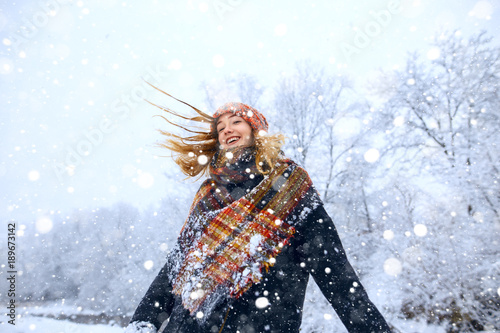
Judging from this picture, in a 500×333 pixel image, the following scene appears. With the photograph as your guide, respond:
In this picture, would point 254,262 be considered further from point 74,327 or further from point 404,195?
point 74,327

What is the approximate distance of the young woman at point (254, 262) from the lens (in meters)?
1.23

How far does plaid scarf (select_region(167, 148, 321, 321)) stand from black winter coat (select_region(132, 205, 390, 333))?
0.15 feet

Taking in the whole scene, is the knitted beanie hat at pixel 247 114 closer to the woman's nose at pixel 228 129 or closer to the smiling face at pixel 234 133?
the smiling face at pixel 234 133

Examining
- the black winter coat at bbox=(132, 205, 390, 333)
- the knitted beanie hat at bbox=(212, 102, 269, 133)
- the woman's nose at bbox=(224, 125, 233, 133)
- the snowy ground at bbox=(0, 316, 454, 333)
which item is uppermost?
the knitted beanie hat at bbox=(212, 102, 269, 133)

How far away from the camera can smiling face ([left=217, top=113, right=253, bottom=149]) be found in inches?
75.6

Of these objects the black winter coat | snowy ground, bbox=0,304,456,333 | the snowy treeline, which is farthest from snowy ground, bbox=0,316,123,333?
the black winter coat

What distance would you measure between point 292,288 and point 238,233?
→ 416mm

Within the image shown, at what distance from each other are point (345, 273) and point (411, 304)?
7.03 meters

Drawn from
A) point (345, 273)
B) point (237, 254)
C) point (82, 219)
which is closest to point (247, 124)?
point (237, 254)

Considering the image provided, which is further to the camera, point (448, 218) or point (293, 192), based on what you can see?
point (448, 218)

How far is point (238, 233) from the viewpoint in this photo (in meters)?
1.44

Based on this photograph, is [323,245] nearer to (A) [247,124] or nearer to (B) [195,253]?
(B) [195,253]

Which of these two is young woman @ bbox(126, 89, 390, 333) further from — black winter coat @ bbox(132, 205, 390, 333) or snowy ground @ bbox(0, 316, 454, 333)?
snowy ground @ bbox(0, 316, 454, 333)

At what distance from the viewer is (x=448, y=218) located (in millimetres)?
6223
